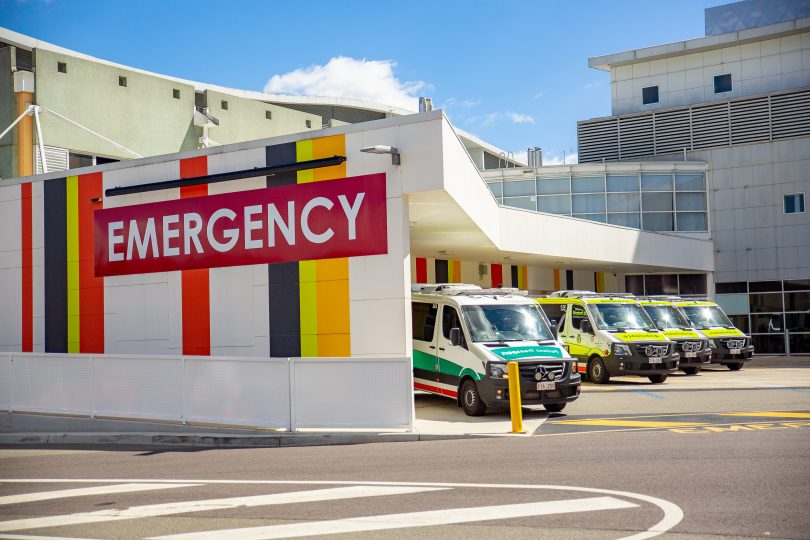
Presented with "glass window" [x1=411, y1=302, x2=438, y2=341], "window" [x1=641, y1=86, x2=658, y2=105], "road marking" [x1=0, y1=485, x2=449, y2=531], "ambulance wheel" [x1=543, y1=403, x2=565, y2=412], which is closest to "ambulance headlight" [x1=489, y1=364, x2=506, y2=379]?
"ambulance wheel" [x1=543, y1=403, x2=565, y2=412]

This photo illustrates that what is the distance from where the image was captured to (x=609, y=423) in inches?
571

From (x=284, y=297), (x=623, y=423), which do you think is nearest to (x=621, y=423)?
(x=623, y=423)

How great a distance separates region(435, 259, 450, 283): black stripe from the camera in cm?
2905

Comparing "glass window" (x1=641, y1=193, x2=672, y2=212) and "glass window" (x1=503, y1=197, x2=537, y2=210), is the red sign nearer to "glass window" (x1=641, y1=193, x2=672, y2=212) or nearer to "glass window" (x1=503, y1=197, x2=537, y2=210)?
"glass window" (x1=503, y1=197, x2=537, y2=210)

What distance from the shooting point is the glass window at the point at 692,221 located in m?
40.2

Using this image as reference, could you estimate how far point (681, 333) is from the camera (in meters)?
25.5

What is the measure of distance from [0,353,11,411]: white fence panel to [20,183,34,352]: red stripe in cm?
346

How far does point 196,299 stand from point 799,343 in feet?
99.7

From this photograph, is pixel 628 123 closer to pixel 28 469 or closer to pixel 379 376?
pixel 379 376

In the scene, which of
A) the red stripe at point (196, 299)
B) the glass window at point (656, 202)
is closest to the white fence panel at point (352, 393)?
the red stripe at point (196, 299)

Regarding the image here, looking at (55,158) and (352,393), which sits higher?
(55,158)

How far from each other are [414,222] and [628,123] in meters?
28.4

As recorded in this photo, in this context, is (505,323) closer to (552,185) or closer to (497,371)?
(497,371)

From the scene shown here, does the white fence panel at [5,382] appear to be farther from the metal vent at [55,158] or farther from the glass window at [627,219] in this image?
the glass window at [627,219]
